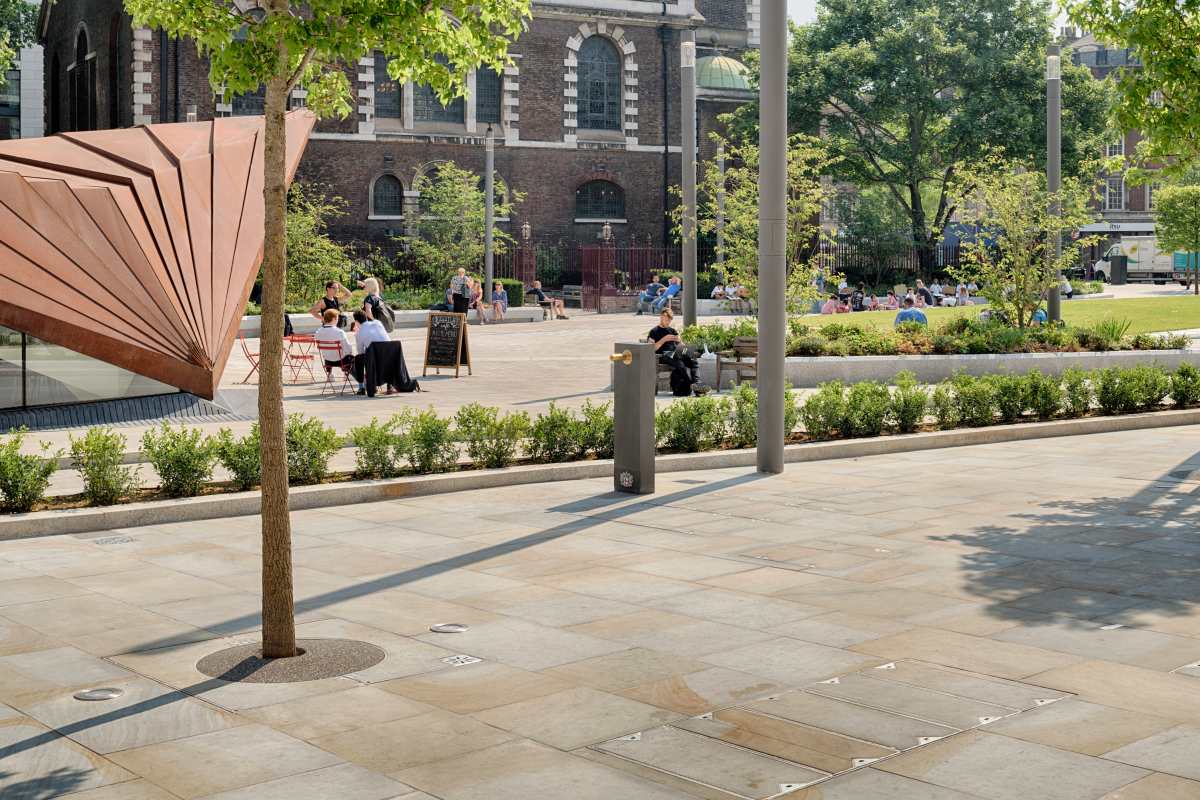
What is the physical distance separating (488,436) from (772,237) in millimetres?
3462

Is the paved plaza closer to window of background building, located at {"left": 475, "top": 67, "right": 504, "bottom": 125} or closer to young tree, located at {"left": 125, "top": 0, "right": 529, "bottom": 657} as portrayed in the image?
young tree, located at {"left": 125, "top": 0, "right": 529, "bottom": 657}

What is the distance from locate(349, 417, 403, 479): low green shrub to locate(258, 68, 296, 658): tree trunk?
5380mm

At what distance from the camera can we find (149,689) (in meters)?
6.70

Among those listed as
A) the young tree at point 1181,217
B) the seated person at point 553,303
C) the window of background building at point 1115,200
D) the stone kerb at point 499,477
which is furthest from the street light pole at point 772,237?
the window of background building at point 1115,200

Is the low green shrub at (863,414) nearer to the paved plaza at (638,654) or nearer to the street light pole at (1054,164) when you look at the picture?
the paved plaza at (638,654)

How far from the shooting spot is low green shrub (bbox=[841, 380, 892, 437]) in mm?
16047

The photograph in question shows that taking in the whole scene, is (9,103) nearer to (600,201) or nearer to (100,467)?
(600,201)

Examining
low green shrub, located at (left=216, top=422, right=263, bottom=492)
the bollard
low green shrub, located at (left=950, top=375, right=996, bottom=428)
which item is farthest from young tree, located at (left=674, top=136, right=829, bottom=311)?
low green shrub, located at (left=216, top=422, right=263, bottom=492)

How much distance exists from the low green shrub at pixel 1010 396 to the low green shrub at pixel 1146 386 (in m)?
1.95

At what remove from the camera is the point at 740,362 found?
853 inches

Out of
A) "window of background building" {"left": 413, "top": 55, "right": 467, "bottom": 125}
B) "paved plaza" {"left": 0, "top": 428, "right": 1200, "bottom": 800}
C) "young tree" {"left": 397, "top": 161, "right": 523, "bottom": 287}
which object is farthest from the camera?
"window of background building" {"left": 413, "top": 55, "right": 467, "bottom": 125}

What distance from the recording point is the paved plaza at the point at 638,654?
18.2 feet

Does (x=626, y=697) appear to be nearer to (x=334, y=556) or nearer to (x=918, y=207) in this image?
(x=334, y=556)

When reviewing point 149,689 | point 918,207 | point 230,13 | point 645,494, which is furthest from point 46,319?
point 918,207
